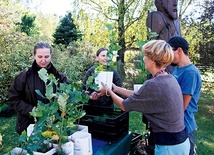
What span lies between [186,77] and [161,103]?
1.74 ft

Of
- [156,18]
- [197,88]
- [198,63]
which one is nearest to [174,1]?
[156,18]

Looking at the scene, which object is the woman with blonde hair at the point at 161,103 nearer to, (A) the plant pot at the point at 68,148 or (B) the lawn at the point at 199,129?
(A) the plant pot at the point at 68,148

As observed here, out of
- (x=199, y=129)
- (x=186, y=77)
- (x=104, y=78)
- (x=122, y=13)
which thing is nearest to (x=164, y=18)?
(x=186, y=77)

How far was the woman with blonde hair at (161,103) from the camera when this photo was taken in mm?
1563

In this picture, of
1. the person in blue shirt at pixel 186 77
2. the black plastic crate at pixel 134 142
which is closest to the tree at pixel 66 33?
the black plastic crate at pixel 134 142

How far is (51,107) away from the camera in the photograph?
1.25 metres

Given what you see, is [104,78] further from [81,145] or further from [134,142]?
[134,142]

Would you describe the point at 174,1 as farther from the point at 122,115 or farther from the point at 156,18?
the point at 122,115

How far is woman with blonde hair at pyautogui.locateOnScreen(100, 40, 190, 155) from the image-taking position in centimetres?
156

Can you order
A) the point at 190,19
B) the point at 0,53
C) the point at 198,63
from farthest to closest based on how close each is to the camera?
the point at 190,19 → the point at 198,63 → the point at 0,53

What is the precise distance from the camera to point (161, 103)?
1565 millimetres

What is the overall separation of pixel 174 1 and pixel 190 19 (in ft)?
15.7

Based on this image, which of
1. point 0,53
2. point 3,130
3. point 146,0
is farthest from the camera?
point 146,0

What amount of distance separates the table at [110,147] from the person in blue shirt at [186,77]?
56cm
